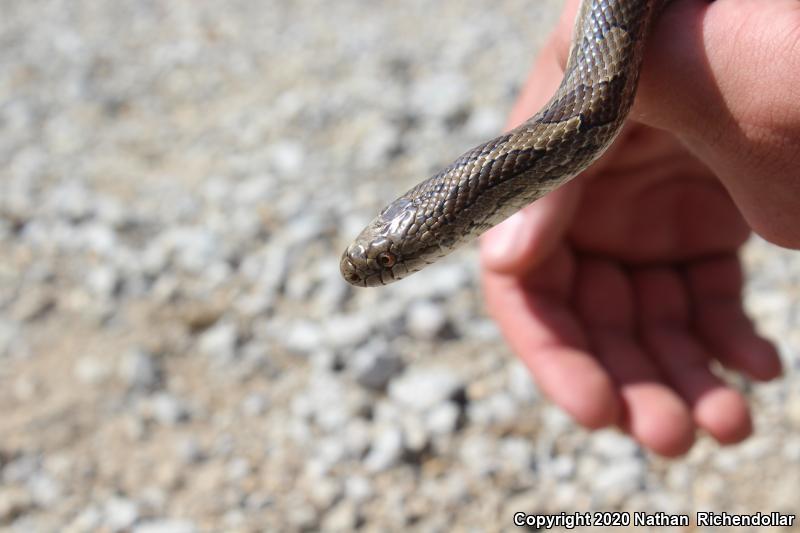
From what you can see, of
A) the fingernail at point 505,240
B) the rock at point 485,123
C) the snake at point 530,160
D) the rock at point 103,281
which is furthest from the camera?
the rock at point 485,123

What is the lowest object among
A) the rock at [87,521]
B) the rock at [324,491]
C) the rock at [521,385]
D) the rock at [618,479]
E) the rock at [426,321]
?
the rock at [618,479]

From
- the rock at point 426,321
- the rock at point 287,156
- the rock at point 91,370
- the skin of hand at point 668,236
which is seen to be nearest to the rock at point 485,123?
the rock at point 287,156

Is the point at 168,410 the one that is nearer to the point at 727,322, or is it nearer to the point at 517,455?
the point at 517,455

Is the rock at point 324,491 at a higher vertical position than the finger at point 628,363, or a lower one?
higher

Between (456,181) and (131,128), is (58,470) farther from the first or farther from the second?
(131,128)

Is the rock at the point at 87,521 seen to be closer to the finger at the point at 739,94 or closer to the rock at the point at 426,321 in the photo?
the rock at the point at 426,321

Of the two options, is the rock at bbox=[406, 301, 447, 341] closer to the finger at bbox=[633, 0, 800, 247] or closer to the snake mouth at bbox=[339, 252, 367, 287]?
the snake mouth at bbox=[339, 252, 367, 287]

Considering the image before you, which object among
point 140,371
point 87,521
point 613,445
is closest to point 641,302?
point 613,445

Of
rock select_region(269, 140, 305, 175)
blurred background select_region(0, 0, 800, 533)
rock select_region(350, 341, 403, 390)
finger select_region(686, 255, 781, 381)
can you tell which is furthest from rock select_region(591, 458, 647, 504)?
rock select_region(269, 140, 305, 175)
